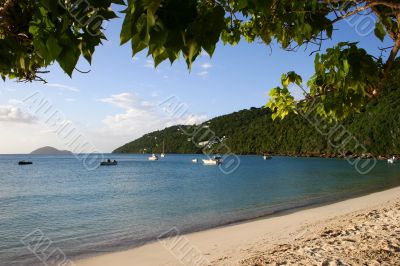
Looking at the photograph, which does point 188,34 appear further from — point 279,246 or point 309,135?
point 309,135

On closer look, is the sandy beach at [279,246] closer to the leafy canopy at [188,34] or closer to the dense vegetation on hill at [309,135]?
the leafy canopy at [188,34]

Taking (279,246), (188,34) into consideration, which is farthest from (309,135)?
(188,34)

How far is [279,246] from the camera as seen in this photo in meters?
11.4

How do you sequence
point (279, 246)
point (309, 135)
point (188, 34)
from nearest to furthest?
point (188, 34)
point (279, 246)
point (309, 135)

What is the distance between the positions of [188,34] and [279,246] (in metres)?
11.1

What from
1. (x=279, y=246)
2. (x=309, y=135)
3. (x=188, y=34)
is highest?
(x=309, y=135)

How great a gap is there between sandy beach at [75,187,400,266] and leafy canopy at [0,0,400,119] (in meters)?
5.91

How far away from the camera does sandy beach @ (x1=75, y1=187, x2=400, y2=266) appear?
29.0 ft

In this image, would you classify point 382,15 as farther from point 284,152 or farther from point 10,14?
point 284,152

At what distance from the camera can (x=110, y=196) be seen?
3403 cm

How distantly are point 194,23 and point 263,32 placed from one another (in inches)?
91.4

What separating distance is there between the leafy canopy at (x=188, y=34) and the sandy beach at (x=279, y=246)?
19.4 feet

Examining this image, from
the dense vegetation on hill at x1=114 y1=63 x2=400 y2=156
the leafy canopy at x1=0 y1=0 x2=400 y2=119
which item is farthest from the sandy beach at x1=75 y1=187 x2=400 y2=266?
the dense vegetation on hill at x1=114 y1=63 x2=400 y2=156

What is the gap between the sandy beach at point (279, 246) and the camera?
883 cm
